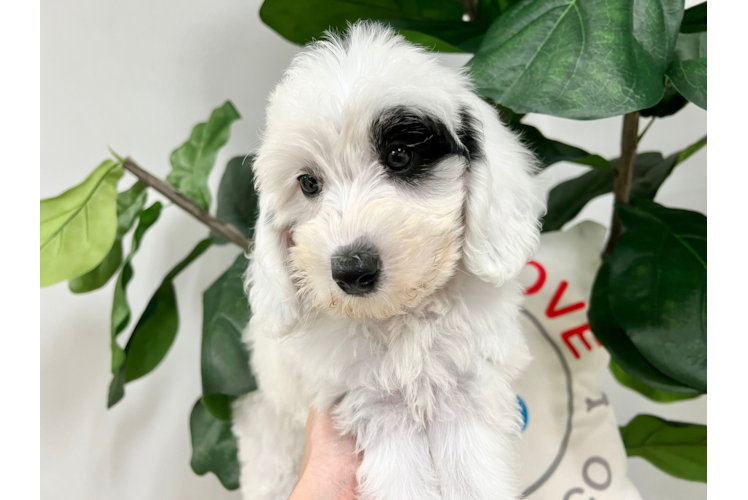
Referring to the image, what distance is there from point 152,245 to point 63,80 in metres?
0.62

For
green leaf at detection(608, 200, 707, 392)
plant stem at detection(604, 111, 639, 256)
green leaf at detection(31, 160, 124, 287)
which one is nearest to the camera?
green leaf at detection(608, 200, 707, 392)

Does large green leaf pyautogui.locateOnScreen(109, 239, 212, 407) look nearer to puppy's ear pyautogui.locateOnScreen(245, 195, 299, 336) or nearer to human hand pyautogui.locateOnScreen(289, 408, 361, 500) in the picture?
puppy's ear pyautogui.locateOnScreen(245, 195, 299, 336)

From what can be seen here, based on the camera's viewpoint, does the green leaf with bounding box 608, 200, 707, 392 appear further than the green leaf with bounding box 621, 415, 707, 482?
No

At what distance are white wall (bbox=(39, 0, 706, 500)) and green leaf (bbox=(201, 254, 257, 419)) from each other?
21.4 inches

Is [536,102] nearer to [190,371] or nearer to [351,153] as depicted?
[351,153]

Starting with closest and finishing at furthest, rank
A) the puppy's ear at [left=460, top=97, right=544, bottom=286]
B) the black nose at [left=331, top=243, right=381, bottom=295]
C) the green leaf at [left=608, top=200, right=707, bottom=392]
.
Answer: the black nose at [left=331, top=243, right=381, bottom=295] < the puppy's ear at [left=460, top=97, right=544, bottom=286] < the green leaf at [left=608, top=200, right=707, bottom=392]

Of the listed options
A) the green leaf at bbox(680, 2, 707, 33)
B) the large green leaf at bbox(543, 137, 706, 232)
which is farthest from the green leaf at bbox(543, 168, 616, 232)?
the green leaf at bbox(680, 2, 707, 33)

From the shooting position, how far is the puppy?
0.83 metres

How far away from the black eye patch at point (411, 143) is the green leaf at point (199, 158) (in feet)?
2.80

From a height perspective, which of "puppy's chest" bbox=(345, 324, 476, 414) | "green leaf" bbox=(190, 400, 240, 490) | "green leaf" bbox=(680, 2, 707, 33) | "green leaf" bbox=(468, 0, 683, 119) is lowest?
"green leaf" bbox=(190, 400, 240, 490)

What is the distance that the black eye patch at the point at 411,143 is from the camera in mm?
849

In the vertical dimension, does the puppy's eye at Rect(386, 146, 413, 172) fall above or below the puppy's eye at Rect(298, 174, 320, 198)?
below

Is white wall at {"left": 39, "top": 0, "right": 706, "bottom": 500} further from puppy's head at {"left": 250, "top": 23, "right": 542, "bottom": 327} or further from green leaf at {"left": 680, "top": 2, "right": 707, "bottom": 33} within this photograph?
puppy's head at {"left": 250, "top": 23, "right": 542, "bottom": 327}

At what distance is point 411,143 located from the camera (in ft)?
2.89
